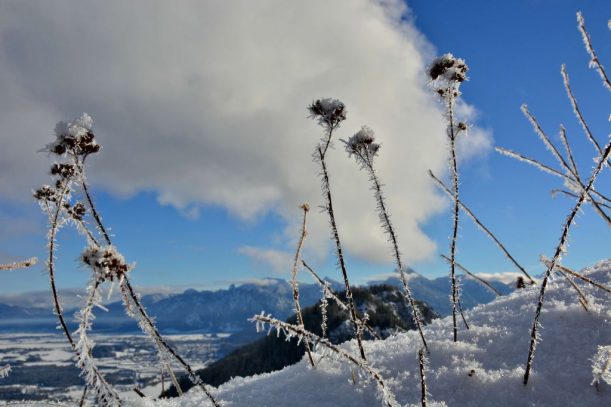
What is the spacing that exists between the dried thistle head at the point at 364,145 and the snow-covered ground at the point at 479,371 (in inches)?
67.2

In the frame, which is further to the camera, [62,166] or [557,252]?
[62,166]

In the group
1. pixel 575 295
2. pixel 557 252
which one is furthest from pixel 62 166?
pixel 575 295

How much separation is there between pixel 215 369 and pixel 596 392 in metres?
170

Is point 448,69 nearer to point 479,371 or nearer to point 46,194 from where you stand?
point 479,371

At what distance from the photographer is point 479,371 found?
3559 mm

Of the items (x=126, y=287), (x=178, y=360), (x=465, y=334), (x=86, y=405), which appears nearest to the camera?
(x=126, y=287)

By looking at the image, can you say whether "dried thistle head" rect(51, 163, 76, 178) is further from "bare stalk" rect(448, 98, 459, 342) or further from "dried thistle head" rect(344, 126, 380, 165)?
"bare stalk" rect(448, 98, 459, 342)

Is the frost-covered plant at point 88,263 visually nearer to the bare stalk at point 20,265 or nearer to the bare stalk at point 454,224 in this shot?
the bare stalk at point 20,265

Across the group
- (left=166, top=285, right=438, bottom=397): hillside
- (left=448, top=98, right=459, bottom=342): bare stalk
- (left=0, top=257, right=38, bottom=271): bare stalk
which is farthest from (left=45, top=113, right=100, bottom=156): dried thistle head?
(left=166, top=285, right=438, bottom=397): hillside

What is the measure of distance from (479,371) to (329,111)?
2.43m

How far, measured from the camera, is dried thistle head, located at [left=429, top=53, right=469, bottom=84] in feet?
13.1

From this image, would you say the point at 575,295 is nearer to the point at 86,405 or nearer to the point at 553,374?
the point at 553,374

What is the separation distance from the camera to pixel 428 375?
3.68m

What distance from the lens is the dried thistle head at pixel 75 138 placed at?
2.96 meters
